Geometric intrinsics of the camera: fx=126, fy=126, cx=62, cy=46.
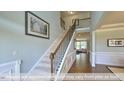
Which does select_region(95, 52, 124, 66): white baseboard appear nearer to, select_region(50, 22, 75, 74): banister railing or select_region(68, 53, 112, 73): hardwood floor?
select_region(68, 53, 112, 73): hardwood floor

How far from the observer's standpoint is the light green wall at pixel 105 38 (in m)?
5.15

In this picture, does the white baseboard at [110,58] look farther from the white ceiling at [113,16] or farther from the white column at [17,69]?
the white column at [17,69]

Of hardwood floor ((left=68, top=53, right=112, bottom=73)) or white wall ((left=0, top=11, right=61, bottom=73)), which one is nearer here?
white wall ((left=0, top=11, right=61, bottom=73))

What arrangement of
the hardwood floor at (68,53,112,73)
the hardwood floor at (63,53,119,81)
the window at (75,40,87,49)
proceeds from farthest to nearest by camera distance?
the window at (75,40,87,49)
the hardwood floor at (68,53,112,73)
the hardwood floor at (63,53,119,81)

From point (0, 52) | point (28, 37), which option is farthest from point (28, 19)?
point (0, 52)

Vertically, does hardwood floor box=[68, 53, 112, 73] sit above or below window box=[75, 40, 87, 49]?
below

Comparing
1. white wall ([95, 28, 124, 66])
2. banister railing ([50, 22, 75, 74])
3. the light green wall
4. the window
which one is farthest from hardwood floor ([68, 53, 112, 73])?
the light green wall

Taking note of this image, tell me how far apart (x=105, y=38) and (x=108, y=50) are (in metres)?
0.54

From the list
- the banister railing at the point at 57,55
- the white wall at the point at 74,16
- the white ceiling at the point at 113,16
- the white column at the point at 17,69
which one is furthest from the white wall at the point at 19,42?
the white ceiling at the point at 113,16

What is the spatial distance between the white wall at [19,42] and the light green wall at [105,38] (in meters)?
3.19

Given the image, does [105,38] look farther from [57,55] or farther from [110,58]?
[57,55]

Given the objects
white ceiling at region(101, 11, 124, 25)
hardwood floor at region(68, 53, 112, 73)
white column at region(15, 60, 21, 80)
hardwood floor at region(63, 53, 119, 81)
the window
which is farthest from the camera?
the window

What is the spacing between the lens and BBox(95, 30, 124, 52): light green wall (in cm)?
515
